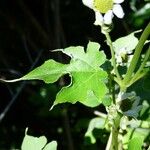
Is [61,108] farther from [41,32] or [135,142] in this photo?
[135,142]

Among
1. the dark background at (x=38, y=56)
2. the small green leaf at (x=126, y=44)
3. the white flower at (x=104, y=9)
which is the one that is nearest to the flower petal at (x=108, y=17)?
the white flower at (x=104, y=9)

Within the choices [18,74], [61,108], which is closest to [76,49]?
[61,108]

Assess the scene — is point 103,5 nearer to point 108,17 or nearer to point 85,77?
point 108,17

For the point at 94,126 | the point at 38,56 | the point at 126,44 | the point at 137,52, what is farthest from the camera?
the point at 38,56

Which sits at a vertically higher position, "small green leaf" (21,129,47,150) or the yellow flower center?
the yellow flower center

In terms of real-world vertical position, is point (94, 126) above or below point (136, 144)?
above

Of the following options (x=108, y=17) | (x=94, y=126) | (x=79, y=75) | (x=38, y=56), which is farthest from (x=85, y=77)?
(x=38, y=56)

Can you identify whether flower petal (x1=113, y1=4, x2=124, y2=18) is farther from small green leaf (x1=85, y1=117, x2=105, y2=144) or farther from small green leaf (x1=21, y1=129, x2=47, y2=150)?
small green leaf (x1=85, y1=117, x2=105, y2=144)

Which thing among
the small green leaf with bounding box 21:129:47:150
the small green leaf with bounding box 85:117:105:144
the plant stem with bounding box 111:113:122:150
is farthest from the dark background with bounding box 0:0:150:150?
the plant stem with bounding box 111:113:122:150

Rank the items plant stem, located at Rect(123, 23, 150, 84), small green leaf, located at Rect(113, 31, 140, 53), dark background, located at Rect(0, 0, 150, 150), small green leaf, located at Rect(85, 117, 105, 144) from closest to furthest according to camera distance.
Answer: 1. plant stem, located at Rect(123, 23, 150, 84)
2. small green leaf, located at Rect(113, 31, 140, 53)
3. small green leaf, located at Rect(85, 117, 105, 144)
4. dark background, located at Rect(0, 0, 150, 150)
